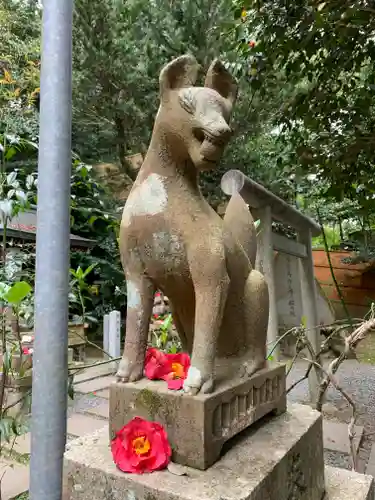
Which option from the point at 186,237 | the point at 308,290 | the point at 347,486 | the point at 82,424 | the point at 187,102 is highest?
the point at 187,102

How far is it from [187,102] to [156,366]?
616mm

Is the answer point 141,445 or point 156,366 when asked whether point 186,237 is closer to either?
point 156,366

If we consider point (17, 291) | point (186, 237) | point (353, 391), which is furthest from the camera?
point (353, 391)

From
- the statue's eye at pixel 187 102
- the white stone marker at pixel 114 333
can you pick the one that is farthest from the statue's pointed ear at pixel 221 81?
the white stone marker at pixel 114 333

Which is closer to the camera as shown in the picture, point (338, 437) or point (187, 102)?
point (187, 102)

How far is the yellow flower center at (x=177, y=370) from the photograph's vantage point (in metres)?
1.01

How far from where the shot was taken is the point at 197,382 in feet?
2.98

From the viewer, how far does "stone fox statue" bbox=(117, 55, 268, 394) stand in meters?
0.93

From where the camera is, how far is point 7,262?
5.57 ft

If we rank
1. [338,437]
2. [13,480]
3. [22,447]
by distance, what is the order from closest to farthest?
1. [13,480]
2. [22,447]
3. [338,437]

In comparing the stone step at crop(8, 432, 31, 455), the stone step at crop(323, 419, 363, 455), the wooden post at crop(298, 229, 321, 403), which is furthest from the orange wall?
the stone step at crop(8, 432, 31, 455)

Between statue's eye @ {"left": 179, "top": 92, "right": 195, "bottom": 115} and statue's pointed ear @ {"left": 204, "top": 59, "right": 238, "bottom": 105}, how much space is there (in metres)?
0.10

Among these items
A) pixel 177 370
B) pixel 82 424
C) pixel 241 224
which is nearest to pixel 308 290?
pixel 82 424

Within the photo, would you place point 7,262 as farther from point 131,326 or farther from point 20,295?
point 131,326
